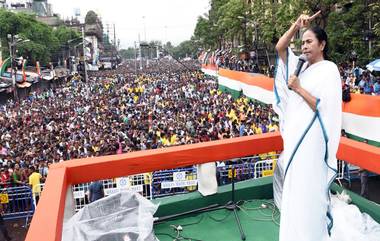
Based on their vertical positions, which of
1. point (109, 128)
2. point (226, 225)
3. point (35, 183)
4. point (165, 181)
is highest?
point (226, 225)

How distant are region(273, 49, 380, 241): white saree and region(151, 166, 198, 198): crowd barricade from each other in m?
4.03

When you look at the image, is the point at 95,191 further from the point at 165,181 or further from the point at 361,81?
the point at 361,81

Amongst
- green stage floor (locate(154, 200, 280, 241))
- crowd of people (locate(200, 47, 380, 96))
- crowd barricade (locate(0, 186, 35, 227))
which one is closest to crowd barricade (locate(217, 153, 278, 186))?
crowd of people (locate(200, 47, 380, 96))

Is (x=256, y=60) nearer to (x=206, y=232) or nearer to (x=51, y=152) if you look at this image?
(x=51, y=152)

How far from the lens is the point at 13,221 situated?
373 inches

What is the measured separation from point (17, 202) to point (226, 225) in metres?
6.64

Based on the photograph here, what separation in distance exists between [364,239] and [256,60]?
33059 millimetres

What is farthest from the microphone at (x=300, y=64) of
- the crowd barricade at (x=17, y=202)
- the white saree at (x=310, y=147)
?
the crowd barricade at (x=17, y=202)

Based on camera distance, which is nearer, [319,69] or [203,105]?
[319,69]

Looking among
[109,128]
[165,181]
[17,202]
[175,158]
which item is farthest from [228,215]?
[109,128]

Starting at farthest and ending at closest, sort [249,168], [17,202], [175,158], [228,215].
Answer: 1. [17,202]
2. [249,168]
3. [228,215]
4. [175,158]

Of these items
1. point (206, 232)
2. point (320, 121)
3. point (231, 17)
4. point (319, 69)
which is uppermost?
point (231, 17)

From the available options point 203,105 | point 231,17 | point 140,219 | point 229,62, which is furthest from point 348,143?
point 229,62

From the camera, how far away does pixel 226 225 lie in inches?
176
